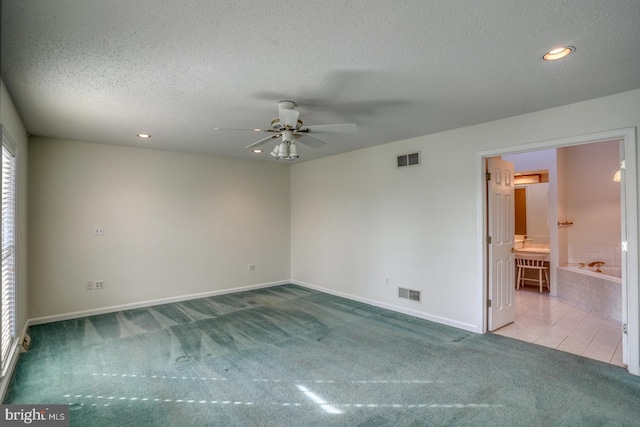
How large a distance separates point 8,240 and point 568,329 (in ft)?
20.6

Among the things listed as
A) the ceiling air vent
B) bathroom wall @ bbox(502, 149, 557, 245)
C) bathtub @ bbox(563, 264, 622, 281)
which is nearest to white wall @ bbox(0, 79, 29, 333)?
the ceiling air vent

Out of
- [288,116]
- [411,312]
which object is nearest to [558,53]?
[288,116]

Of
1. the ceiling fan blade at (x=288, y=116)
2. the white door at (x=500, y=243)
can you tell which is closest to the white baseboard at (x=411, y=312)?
the white door at (x=500, y=243)

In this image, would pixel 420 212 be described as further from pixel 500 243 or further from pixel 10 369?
pixel 10 369

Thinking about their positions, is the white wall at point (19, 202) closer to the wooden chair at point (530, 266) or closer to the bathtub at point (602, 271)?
the bathtub at point (602, 271)

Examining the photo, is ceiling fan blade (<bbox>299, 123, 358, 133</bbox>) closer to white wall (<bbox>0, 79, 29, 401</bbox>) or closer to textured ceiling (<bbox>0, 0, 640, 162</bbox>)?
textured ceiling (<bbox>0, 0, 640, 162</bbox>)

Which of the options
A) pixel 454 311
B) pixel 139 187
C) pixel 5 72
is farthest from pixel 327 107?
pixel 139 187

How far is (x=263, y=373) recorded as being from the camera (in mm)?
2873

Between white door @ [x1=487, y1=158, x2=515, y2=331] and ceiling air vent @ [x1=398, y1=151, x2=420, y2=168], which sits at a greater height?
ceiling air vent @ [x1=398, y1=151, x2=420, y2=168]

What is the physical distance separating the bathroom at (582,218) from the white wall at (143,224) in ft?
15.9

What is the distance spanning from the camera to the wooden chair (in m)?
5.92

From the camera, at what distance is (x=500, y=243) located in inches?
159

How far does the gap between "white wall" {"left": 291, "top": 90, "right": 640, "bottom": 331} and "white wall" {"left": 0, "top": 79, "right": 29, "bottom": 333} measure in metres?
4.19

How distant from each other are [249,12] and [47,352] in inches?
152
